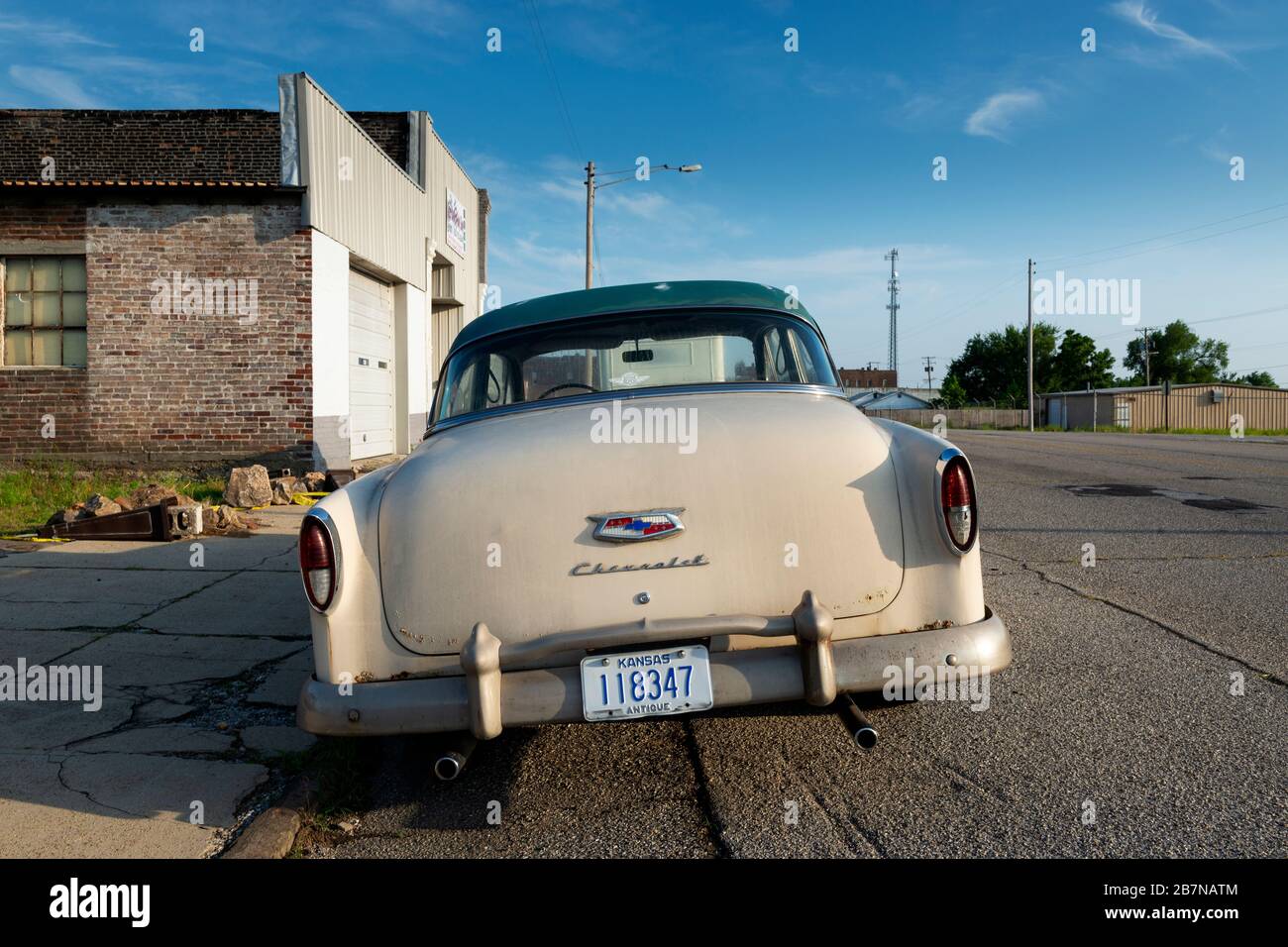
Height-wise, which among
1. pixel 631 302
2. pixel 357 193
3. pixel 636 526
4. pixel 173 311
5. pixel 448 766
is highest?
pixel 357 193

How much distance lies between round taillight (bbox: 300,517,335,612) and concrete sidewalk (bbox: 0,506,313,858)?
2.59ft

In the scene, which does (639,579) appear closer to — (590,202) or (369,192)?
(369,192)

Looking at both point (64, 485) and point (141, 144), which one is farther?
point (141, 144)

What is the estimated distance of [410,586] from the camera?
109 inches

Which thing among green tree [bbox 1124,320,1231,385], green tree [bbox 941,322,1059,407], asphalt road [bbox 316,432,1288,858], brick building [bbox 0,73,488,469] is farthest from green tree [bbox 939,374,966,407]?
asphalt road [bbox 316,432,1288,858]

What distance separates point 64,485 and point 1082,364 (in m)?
100

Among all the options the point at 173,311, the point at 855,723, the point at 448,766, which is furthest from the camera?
the point at 173,311

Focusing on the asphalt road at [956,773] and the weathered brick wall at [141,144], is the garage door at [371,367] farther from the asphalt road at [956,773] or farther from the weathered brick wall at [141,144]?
the asphalt road at [956,773]

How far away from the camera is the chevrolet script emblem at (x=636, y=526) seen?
8.93 ft

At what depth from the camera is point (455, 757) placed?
2.60m

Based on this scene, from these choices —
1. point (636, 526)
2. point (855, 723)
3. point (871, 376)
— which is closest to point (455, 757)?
point (636, 526)

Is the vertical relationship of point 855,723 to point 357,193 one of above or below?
below
